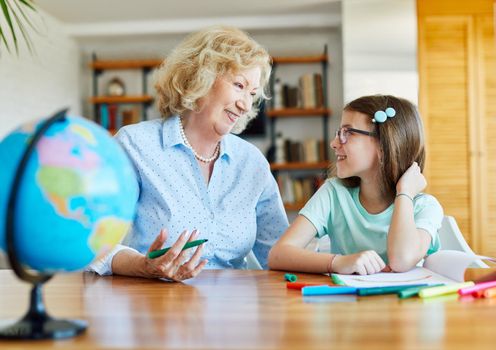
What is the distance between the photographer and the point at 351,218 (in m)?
1.98

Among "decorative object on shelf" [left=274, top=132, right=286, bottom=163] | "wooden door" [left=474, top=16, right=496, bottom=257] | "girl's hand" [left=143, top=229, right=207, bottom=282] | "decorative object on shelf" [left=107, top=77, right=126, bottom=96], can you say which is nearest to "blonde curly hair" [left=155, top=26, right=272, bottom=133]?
"girl's hand" [left=143, top=229, right=207, bottom=282]

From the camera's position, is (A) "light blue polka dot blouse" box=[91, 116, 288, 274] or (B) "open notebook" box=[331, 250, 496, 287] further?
(A) "light blue polka dot blouse" box=[91, 116, 288, 274]

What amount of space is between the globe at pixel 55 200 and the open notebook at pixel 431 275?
2.14 feet

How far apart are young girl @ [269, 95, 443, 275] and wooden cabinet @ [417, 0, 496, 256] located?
178 inches

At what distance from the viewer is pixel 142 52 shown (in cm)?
782

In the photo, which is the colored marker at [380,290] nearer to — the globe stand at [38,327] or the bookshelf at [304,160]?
the globe stand at [38,327]

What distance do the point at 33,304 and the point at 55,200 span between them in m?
0.16

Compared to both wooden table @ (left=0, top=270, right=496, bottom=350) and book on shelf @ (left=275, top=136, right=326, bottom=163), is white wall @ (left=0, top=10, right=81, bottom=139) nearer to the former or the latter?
book on shelf @ (left=275, top=136, right=326, bottom=163)

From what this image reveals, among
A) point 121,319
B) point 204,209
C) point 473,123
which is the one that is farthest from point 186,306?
point 473,123

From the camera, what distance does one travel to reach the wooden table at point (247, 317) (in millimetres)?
834

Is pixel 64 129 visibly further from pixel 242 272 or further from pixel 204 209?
pixel 204 209

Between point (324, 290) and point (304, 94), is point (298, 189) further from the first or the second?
point (324, 290)

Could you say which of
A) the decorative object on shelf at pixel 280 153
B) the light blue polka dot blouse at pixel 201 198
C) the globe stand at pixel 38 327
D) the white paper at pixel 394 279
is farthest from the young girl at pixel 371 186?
the decorative object on shelf at pixel 280 153

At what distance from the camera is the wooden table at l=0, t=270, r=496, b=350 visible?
2.74 feet
